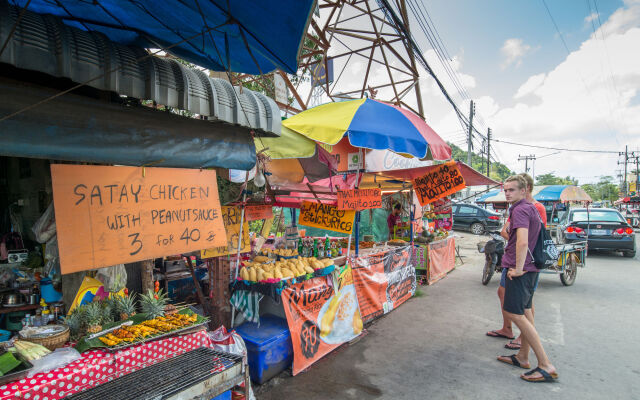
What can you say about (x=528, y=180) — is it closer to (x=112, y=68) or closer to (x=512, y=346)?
(x=512, y=346)

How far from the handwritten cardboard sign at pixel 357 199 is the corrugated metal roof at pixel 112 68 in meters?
2.58

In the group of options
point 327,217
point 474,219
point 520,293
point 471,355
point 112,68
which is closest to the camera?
point 112,68

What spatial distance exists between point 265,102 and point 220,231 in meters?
1.16

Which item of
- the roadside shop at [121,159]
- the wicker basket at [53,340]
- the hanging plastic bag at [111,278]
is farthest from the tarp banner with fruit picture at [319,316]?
the wicker basket at [53,340]

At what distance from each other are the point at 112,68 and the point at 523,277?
4.46m

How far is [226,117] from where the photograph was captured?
91.8 inches

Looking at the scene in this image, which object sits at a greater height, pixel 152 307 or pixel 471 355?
pixel 152 307

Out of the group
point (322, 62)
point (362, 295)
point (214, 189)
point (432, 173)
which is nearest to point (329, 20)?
point (322, 62)

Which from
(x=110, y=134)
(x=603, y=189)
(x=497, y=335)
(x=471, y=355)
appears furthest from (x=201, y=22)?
(x=603, y=189)

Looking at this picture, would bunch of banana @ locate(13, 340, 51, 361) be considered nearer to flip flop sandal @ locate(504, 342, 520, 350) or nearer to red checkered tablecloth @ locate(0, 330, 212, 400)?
red checkered tablecloth @ locate(0, 330, 212, 400)

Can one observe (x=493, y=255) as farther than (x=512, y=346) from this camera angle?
Yes

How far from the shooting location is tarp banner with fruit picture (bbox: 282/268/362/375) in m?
4.02

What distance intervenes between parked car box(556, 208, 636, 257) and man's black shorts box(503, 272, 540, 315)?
9.15 m

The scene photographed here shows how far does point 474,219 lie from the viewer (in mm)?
18969
